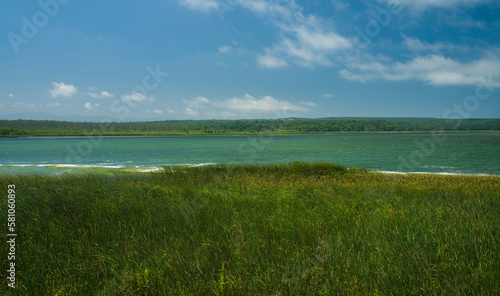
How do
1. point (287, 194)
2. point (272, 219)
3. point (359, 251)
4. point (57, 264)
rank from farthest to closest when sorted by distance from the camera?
point (287, 194) < point (272, 219) < point (57, 264) < point (359, 251)

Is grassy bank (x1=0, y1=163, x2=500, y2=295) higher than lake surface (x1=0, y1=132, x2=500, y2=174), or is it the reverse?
grassy bank (x1=0, y1=163, x2=500, y2=295)

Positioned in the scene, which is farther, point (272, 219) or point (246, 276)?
point (272, 219)

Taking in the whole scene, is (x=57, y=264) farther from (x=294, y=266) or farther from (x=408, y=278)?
(x=408, y=278)

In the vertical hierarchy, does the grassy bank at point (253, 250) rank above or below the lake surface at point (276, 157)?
above

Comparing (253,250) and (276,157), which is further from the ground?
(253,250)

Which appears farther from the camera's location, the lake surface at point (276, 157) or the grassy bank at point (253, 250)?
the lake surface at point (276, 157)

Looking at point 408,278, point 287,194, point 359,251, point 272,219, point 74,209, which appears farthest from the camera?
point 287,194

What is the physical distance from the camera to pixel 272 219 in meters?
5.62

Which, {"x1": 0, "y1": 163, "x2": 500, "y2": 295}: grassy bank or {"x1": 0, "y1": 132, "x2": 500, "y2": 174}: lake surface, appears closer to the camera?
{"x1": 0, "y1": 163, "x2": 500, "y2": 295}: grassy bank

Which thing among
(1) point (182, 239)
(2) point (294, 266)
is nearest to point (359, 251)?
(2) point (294, 266)

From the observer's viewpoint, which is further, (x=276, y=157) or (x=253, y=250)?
(x=276, y=157)

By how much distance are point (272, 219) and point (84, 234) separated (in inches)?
133

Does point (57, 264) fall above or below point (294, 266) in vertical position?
below

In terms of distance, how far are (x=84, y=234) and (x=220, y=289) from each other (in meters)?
3.02
